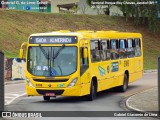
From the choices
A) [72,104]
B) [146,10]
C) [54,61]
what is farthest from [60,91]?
[146,10]

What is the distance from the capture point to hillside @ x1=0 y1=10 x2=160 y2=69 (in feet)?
159

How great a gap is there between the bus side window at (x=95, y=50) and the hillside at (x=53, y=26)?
20803 mm

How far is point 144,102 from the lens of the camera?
21.7 meters

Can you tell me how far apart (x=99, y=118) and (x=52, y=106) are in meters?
4.12

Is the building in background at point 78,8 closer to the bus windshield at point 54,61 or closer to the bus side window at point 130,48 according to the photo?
the bus side window at point 130,48

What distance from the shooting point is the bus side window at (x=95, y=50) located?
77.4 feet

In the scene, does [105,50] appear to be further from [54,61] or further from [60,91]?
[60,91]

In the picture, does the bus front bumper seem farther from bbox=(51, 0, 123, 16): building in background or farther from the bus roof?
bbox=(51, 0, 123, 16): building in background

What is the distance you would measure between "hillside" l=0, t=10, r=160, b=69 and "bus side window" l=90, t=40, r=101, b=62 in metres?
20.8

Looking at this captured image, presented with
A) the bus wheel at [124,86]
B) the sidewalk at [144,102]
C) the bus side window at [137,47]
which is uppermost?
the bus side window at [137,47]

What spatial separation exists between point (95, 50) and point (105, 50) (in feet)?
4.72

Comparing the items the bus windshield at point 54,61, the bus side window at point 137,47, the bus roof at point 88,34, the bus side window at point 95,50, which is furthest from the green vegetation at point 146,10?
the bus windshield at point 54,61

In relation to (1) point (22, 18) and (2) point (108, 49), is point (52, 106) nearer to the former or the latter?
(2) point (108, 49)

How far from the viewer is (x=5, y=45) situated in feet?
153
